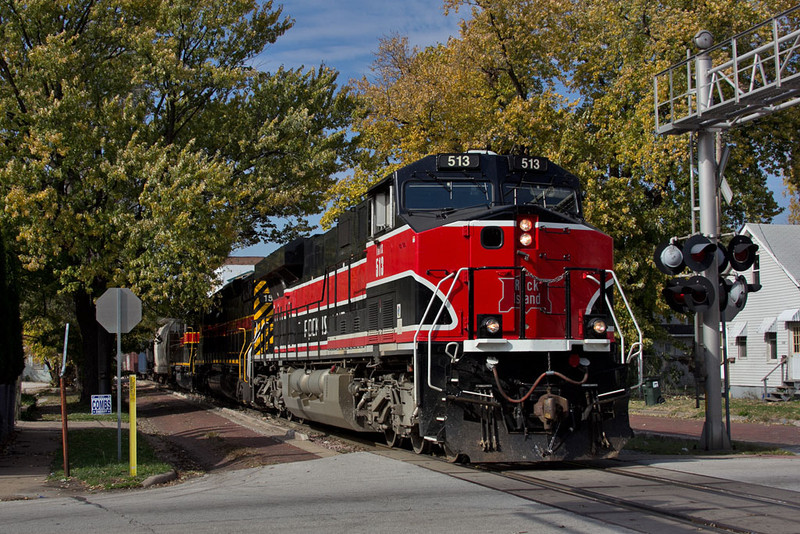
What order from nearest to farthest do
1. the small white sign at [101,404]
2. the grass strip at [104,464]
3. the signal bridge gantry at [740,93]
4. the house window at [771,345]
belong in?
the grass strip at [104,464] → the signal bridge gantry at [740,93] → the small white sign at [101,404] → the house window at [771,345]

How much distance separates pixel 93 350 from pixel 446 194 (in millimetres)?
19453

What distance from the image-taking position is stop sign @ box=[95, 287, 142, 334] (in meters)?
12.2

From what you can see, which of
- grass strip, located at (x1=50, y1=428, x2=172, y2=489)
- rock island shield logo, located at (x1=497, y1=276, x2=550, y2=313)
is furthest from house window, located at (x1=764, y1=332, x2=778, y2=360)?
grass strip, located at (x1=50, y1=428, x2=172, y2=489)

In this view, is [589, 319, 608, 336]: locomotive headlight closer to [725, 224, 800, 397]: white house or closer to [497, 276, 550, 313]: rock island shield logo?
[497, 276, 550, 313]: rock island shield logo

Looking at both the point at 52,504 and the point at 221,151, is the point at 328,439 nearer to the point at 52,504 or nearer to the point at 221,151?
the point at 52,504

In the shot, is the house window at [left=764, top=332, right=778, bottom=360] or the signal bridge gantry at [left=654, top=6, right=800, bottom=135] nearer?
the signal bridge gantry at [left=654, top=6, right=800, bottom=135]

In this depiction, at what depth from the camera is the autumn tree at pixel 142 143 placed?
22547mm

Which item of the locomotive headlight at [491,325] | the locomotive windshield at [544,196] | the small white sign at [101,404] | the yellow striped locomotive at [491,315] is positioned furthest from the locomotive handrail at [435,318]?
the small white sign at [101,404]

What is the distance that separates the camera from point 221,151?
27609mm

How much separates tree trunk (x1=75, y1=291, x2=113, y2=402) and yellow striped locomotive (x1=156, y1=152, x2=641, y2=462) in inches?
628

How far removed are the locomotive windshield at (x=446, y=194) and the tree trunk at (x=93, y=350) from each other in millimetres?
17433

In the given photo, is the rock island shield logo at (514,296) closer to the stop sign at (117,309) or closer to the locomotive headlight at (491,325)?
the locomotive headlight at (491,325)

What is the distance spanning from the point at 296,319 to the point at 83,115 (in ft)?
32.1

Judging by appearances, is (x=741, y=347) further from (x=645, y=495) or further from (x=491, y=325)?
(x=645, y=495)
